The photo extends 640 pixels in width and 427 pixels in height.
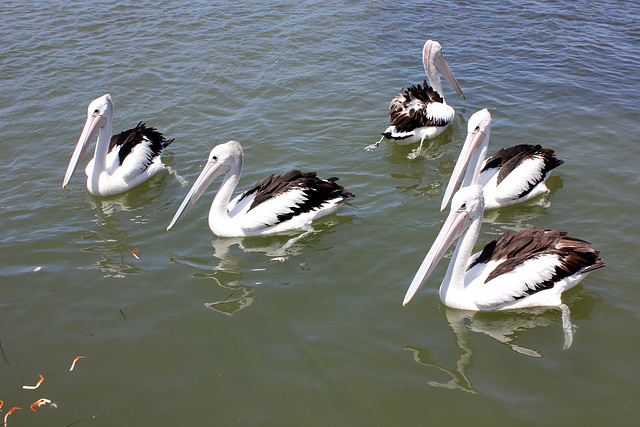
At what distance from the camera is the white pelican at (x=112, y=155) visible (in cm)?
652

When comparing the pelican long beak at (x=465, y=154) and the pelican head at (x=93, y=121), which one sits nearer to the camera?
the pelican long beak at (x=465, y=154)

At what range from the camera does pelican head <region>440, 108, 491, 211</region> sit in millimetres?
5512

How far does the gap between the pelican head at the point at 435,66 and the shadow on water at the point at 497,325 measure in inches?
181

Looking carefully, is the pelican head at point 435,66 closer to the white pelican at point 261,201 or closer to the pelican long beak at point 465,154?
the pelican long beak at point 465,154

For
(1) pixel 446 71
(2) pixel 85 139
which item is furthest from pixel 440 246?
(1) pixel 446 71

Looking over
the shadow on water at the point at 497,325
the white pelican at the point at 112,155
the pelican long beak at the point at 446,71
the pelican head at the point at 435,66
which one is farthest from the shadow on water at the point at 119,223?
the pelican long beak at the point at 446,71

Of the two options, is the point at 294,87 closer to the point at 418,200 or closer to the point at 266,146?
the point at 266,146

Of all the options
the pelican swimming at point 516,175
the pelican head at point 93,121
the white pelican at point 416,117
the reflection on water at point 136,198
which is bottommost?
the reflection on water at point 136,198

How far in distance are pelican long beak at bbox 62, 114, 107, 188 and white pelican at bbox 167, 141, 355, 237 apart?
163cm

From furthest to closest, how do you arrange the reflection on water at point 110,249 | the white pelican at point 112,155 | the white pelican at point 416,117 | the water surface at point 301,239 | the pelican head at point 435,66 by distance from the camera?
the pelican head at point 435,66 → the white pelican at point 416,117 → the white pelican at point 112,155 → the reflection on water at point 110,249 → the water surface at point 301,239

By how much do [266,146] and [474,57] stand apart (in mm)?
4855

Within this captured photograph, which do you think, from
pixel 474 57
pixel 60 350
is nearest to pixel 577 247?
pixel 60 350

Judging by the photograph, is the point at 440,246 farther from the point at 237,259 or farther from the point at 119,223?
the point at 119,223

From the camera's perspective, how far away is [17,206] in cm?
623
